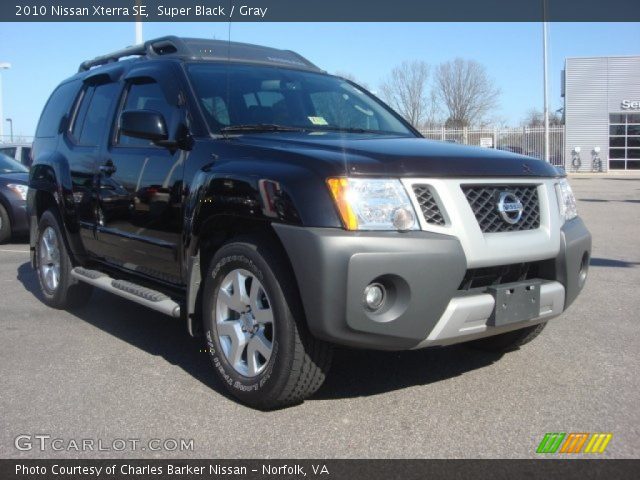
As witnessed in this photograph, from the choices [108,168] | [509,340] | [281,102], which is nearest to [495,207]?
[509,340]

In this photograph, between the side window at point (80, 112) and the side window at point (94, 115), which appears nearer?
the side window at point (94, 115)

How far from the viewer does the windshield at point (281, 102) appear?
429 centimetres

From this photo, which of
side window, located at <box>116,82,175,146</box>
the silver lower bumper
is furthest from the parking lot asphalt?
side window, located at <box>116,82,175,146</box>

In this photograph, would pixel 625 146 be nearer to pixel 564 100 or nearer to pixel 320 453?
pixel 564 100

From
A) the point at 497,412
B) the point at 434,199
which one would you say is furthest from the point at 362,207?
the point at 497,412

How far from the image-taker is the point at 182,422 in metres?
3.46

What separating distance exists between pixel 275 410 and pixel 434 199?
4.49ft

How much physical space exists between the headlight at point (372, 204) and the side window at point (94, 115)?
107 inches

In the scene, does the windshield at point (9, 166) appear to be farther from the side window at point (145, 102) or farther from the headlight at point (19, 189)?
the side window at point (145, 102)

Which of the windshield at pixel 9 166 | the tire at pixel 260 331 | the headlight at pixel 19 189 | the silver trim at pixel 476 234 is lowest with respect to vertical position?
the tire at pixel 260 331

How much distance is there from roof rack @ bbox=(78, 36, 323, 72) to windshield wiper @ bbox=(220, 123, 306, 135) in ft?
2.64

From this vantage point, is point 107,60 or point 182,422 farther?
point 107,60
